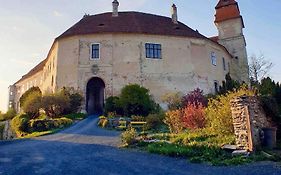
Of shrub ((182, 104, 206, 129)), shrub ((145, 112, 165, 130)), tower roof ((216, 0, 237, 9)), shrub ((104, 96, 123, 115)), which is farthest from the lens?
tower roof ((216, 0, 237, 9))

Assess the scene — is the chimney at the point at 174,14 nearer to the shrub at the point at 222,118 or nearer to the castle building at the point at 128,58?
the castle building at the point at 128,58

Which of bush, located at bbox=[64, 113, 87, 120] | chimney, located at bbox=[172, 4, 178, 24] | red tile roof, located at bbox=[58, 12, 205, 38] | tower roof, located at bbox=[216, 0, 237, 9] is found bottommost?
bush, located at bbox=[64, 113, 87, 120]

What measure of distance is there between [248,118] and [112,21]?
24496 mm

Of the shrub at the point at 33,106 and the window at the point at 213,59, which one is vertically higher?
the window at the point at 213,59

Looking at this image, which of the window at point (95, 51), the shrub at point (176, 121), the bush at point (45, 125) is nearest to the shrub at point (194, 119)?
the shrub at point (176, 121)

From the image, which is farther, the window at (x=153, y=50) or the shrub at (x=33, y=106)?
the window at (x=153, y=50)

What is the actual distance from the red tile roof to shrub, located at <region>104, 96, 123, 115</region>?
24.4 ft

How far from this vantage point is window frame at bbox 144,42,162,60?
30.8m

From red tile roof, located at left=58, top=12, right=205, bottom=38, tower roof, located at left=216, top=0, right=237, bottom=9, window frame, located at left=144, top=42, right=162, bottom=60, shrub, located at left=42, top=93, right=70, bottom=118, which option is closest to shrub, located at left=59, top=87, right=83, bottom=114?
shrub, located at left=42, top=93, right=70, bottom=118

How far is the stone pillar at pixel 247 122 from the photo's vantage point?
1035 centimetres

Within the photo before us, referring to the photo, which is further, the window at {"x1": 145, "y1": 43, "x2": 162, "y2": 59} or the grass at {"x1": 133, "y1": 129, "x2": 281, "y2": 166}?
the window at {"x1": 145, "y1": 43, "x2": 162, "y2": 59}

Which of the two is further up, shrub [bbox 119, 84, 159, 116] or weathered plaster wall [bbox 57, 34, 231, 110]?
weathered plaster wall [bbox 57, 34, 231, 110]

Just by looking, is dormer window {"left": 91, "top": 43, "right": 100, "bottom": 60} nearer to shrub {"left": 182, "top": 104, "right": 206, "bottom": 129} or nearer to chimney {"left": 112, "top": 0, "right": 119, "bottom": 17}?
chimney {"left": 112, "top": 0, "right": 119, "bottom": 17}

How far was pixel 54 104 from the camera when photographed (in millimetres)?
25516
